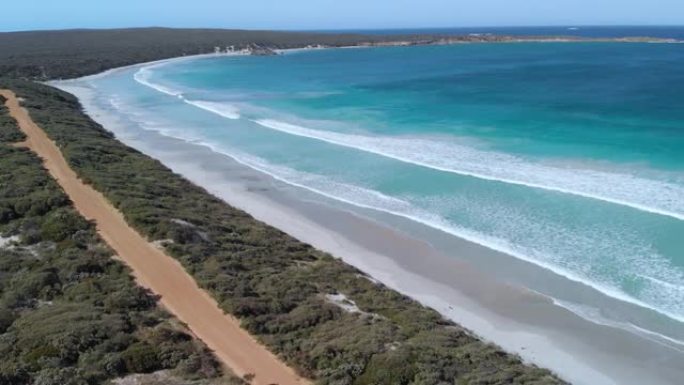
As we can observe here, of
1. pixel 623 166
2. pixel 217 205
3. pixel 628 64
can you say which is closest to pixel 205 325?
pixel 217 205

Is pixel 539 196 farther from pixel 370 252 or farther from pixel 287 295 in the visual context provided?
pixel 287 295

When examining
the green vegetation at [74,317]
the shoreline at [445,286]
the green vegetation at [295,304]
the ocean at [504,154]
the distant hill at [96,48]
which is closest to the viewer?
the green vegetation at [74,317]

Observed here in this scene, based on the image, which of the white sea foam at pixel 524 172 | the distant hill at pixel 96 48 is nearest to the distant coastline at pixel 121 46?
the distant hill at pixel 96 48

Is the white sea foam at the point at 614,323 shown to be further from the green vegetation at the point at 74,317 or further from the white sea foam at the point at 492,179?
the green vegetation at the point at 74,317

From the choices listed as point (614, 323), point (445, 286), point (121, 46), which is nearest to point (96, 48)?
point (121, 46)

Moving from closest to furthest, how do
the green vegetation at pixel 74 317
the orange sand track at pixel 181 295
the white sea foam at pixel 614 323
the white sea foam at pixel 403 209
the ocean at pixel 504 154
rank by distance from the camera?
the green vegetation at pixel 74 317, the orange sand track at pixel 181 295, the white sea foam at pixel 614 323, the white sea foam at pixel 403 209, the ocean at pixel 504 154

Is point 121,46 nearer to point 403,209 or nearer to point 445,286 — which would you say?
point 403,209

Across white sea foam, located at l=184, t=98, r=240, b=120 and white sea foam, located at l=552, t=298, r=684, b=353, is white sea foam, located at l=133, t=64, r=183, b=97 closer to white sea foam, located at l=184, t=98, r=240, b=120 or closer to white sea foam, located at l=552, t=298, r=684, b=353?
white sea foam, located at l=184, t=98, r=240, b=120
